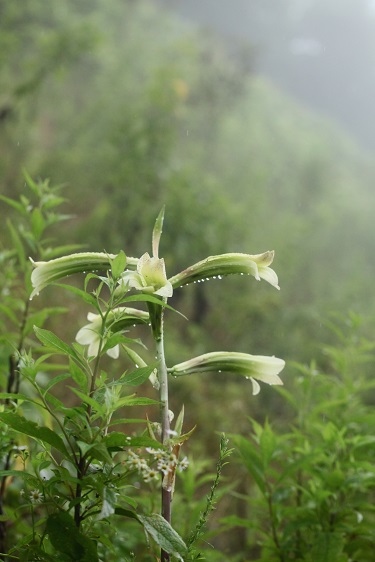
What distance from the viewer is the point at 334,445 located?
0.83 metres

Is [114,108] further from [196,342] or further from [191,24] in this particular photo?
[191,24]

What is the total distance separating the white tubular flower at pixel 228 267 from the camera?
1.71 feet

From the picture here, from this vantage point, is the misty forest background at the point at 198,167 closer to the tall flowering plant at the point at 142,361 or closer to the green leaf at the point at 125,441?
the tall flowering plant at the point at 142,361

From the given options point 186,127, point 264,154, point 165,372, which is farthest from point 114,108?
point 165,372

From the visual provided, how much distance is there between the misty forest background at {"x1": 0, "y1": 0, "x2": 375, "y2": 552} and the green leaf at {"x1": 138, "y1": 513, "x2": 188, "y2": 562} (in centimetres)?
62

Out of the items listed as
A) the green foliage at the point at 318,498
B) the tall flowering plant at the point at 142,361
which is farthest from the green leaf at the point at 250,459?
the tall flowering plant at the point at 142,361

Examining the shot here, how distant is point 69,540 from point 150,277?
21cm

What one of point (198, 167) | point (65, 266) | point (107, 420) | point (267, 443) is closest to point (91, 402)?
point (107, 420)

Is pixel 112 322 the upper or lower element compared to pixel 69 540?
upper

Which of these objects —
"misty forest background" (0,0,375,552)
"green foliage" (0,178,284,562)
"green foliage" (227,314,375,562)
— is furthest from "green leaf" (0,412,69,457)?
"misty forest background" (0,0,375,552)

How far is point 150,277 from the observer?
49 centimetres

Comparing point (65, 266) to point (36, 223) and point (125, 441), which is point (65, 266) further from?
point (36, 223)

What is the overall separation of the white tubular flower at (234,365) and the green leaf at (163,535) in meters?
0.13

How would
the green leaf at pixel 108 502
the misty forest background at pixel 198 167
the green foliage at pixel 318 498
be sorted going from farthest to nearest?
the misty forest background at pixel 198 167, the green foliage at pixel 318 498, the green leaf at pixel 108 502
